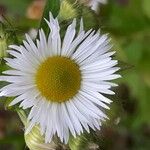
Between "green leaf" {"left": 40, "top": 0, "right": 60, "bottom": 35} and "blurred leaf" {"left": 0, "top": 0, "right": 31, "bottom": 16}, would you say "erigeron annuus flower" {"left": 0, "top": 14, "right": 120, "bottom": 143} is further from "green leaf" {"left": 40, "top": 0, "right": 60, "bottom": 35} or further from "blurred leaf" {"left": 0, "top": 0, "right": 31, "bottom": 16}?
"blurred leaf" {"left": 0, "top": 0, "right": 31, "bottom": 16}

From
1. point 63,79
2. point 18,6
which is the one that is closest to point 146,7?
point 18,6

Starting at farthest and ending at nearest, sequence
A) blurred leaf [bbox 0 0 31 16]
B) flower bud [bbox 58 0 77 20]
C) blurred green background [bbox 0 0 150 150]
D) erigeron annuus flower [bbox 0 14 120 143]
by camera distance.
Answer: blurred leaf [bbox 0 0 31 16] → blurred green background [bbox 0 0 150 150] → flower bud [bbox 58 0 77 20] → erigeron annuus flower [bbox 0 14 120 143]

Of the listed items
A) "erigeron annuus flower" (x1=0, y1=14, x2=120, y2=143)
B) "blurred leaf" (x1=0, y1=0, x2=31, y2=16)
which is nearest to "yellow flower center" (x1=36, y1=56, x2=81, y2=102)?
"erigeron annuus flower" (x1=0, y1=14, x2=120, y2=143)

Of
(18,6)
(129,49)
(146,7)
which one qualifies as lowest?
(129,49)

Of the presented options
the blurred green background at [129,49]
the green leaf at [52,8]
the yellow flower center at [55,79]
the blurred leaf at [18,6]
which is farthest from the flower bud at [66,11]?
the blurred leaf at [18,6]

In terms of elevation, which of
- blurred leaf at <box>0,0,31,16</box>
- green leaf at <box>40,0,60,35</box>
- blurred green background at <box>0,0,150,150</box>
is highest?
blurred leaf at <box>0,0,31,16</box>

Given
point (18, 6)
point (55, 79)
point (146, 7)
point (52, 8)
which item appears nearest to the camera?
point (55, 79)

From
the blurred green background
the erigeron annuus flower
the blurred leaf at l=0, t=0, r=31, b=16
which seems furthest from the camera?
the blurred leaf at l=0, t=0, r=31, b=16

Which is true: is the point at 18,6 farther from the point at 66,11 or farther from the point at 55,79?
the point at 55,79

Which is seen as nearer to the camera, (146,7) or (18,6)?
(146,7)
